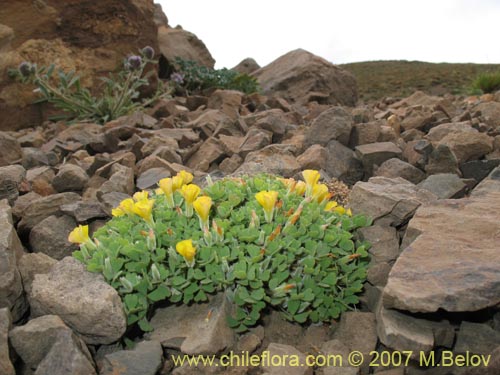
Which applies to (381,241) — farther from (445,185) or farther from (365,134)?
(365,134)

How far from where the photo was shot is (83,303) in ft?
7.64

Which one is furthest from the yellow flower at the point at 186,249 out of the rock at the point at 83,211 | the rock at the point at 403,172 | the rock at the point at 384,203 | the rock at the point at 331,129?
the rock at the point at 331,129

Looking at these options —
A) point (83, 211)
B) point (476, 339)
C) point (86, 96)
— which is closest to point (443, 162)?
point (476, 339)

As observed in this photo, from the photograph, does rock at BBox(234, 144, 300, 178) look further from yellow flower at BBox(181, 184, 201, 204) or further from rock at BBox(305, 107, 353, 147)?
yellow flower at BBox(181, 184, 201, 204)

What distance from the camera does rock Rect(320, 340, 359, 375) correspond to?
2207 mm

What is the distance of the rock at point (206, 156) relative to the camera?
14.2 feet

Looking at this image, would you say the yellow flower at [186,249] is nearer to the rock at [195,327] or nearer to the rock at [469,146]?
the rock at [195,327]

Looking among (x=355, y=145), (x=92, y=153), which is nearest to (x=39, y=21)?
(x=92, y=153)

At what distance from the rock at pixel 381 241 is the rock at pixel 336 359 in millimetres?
526

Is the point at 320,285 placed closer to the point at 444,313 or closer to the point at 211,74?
the point at 444,313

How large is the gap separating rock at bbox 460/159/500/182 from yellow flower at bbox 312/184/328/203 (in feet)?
4.78

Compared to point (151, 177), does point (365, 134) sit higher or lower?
higher

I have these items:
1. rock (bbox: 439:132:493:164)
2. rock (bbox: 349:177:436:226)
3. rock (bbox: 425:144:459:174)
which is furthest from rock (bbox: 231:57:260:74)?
rock (bbox: 349:177:436:226)

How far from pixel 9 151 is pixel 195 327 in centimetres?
345
